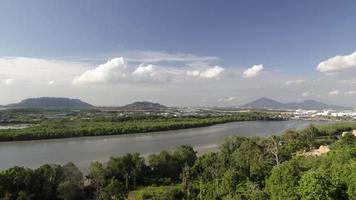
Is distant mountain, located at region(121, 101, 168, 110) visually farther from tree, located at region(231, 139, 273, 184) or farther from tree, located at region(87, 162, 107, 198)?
tree, located at region(87, 162, 107, 198)

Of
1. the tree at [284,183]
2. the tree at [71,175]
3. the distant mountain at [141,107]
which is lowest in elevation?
the tree at [71,175]

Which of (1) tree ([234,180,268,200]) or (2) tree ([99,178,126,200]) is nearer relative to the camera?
(1) tree ([234,180,268,200])

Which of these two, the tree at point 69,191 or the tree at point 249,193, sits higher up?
the tree at point 249,193

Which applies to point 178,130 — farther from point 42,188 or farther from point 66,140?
point 42,188

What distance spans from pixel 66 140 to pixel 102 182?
15.4m

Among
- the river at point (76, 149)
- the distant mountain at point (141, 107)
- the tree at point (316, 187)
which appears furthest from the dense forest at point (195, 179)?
the distant mountain at point (141, 107)

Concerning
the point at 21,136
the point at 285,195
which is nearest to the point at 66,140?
the point at 21,136

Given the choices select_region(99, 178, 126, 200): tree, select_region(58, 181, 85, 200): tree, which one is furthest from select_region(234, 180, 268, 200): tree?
select_region(58, 181, 85, 200): tree

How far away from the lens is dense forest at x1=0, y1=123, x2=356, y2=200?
288 inches

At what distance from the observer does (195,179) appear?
477 inches

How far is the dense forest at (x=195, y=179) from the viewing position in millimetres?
7324

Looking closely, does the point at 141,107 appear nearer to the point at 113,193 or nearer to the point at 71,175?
the point at 71,175

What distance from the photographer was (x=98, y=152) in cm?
1997

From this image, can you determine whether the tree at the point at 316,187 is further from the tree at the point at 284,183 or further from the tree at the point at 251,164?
the tree at the point at 251,164
